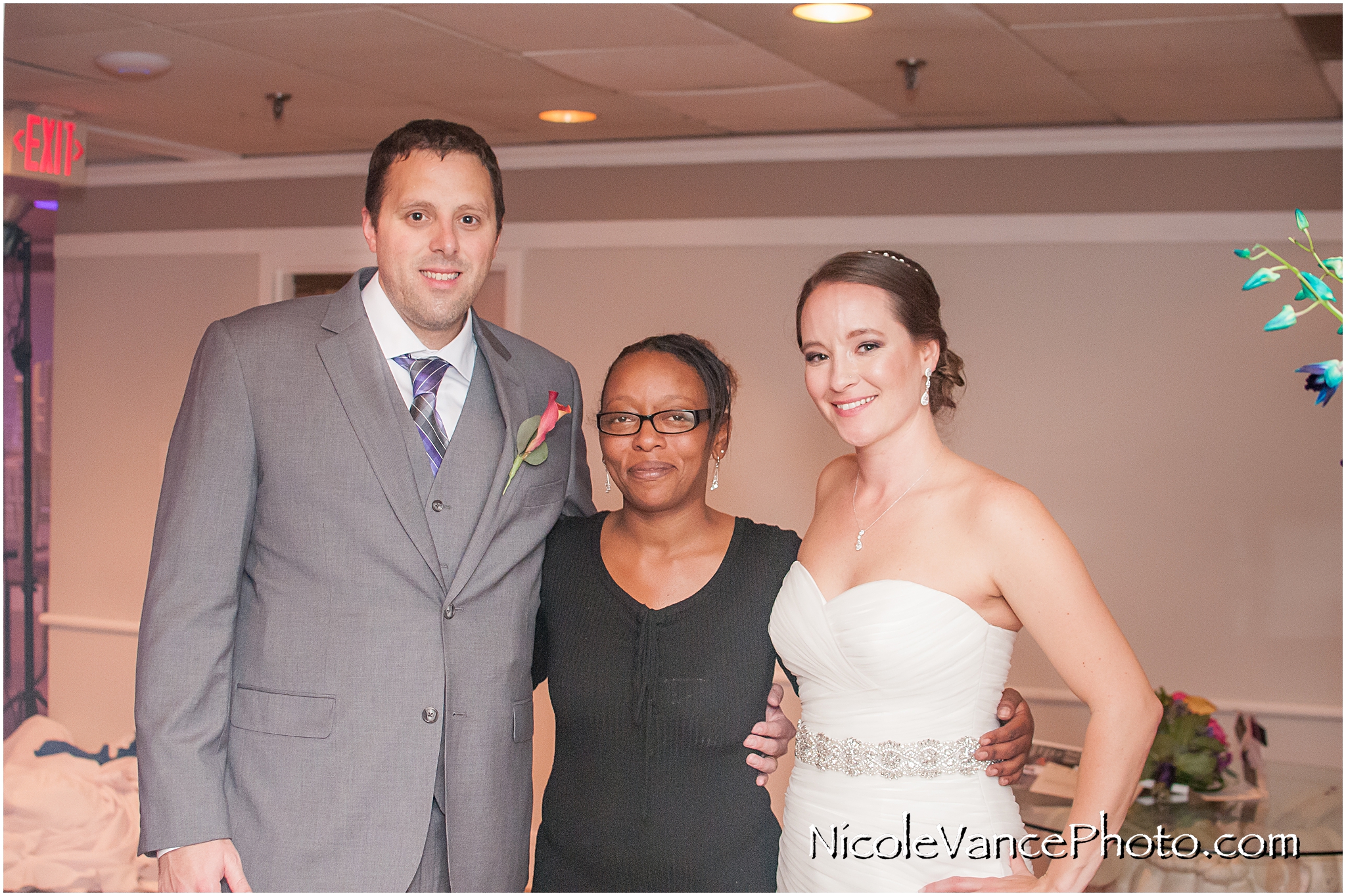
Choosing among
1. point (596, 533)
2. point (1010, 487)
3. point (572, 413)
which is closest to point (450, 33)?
point (572, 413)

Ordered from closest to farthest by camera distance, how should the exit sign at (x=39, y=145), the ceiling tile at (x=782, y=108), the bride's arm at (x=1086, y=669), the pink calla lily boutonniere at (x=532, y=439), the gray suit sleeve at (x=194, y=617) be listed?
1. the bride's arm at (x=1086, y=669)
2. the gray suit sleeve at (x=194, y=617)
3. the pink calla lily boutonniere at (x=532, y=439)
4. the exit sign at (x=39, y=145)
5. the ceiling tile at (x=782, y=108)

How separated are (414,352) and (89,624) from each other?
4.58 m

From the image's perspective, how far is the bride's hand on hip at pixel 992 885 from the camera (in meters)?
1.88

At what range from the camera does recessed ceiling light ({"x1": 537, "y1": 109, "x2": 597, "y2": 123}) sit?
4.56 metres

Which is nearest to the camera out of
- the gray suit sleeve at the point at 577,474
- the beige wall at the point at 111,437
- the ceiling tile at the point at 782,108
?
the gray suit sleeve at the point at 577,474

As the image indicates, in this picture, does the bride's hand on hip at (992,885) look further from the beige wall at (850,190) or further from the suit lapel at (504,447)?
the beige wall at (850,190)

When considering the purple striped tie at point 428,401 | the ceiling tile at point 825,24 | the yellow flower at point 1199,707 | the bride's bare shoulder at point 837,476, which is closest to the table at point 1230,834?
the yellow flower at point 1199,707

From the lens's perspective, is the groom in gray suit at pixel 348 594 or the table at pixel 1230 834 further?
the table at pixel 1230 834

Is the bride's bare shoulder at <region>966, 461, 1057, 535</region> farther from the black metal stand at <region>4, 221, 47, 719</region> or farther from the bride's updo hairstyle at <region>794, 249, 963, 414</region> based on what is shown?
the black metal stand at <region>4, 221, 47, 719</region>

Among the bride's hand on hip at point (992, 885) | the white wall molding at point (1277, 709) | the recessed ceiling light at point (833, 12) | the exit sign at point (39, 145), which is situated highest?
the recessed ceiling light at point (833, 12)

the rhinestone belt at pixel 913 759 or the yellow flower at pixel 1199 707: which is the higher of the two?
the rhinestone belt at pixel 913 759

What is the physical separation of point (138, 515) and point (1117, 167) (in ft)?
14.9

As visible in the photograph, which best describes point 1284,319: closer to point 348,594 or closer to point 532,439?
point 532,439

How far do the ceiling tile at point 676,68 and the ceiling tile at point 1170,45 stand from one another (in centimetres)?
78
